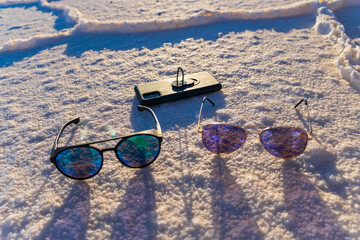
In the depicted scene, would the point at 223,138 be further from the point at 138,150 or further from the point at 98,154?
the point at 98,154

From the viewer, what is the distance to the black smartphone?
5.44 ft

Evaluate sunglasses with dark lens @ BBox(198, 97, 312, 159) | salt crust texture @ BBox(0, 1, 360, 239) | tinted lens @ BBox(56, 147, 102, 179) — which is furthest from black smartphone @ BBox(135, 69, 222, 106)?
tinted lens @ BBox(56, 147, 102, 179)

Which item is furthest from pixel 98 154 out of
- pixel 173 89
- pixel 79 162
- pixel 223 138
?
pixel 173 89

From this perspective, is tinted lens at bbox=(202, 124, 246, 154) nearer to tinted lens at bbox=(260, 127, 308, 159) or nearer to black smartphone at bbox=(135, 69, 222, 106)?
tinted lens at bbox=(260, 127, 308, 159)

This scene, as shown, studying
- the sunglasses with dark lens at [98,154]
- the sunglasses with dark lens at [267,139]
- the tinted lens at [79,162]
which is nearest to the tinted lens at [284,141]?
the sunglasses with dark lens at [267,139]

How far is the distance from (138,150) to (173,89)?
741mm

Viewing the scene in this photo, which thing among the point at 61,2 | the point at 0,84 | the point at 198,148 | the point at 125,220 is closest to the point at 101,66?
the point at 0,84

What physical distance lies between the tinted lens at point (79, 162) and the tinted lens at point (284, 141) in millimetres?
939

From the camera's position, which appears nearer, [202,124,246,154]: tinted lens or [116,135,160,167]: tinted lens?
[116,135,160,167]: tinted lens

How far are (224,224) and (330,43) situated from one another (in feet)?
8.06

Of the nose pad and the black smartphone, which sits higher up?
the black smartphone

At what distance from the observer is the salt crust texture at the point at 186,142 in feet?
3.15

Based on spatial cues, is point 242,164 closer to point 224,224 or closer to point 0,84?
point 224,224

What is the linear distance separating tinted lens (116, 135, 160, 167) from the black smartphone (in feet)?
1.87
